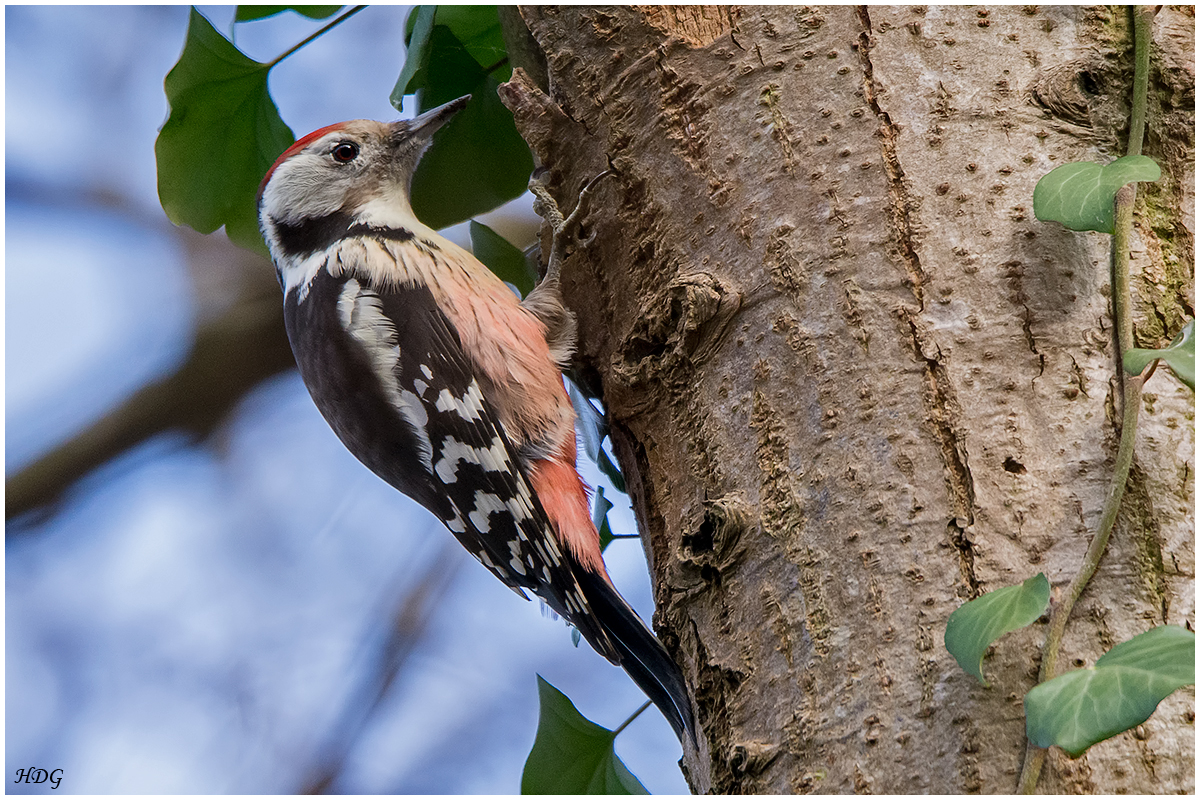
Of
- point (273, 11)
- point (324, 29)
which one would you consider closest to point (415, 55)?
point (324, 29)

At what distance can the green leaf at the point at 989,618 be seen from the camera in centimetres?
86

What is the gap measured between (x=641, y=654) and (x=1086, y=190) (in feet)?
3.24

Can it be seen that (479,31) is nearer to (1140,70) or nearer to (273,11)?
(273,11)

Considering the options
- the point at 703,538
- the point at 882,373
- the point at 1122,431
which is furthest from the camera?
the point at 703,538

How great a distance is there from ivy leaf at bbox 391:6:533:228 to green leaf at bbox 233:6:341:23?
156 millimetres

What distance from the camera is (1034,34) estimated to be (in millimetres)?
1270

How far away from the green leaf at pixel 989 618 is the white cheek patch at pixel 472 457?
3.83 ft

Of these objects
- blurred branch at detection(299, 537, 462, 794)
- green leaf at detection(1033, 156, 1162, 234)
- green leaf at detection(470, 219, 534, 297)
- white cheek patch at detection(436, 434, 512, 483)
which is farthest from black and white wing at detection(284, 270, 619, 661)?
blurred branch at detection(299, 537, 462, 794)

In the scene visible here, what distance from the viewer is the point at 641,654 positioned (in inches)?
64.8

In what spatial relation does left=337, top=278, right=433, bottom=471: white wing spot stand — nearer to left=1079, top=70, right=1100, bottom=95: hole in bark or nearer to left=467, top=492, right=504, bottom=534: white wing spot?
left=467, top=492, right=504, bottom=534: white wing spot

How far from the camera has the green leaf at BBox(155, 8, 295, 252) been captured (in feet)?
5.76

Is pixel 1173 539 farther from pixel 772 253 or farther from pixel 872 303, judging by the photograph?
pixel 772 253

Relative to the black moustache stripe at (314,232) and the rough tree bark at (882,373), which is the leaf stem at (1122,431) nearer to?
the rough tree bark at (882,373)

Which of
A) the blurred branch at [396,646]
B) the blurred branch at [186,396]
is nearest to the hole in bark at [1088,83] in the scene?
the blurred branch at [186,396]
